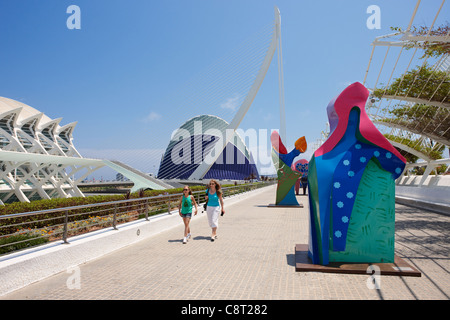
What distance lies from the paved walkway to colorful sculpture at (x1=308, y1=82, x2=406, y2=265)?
0.55 m

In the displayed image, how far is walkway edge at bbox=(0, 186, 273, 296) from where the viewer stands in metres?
4.10

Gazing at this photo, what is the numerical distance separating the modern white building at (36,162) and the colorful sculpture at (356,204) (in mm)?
22980

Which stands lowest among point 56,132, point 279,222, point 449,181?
point 279,222

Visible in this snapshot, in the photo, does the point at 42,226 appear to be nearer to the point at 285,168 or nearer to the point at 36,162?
the point at 285,168

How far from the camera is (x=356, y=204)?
5.09 metres

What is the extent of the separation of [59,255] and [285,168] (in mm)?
11288

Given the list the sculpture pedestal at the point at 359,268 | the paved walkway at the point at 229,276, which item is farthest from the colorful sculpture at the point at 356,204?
the paved walkway at the point at 229,276

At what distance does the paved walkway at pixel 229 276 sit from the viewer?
153 inches

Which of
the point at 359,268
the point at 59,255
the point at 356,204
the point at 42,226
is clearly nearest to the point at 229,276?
the point at 359,268

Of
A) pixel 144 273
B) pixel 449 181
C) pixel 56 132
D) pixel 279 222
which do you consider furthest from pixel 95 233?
pixel 56 132
